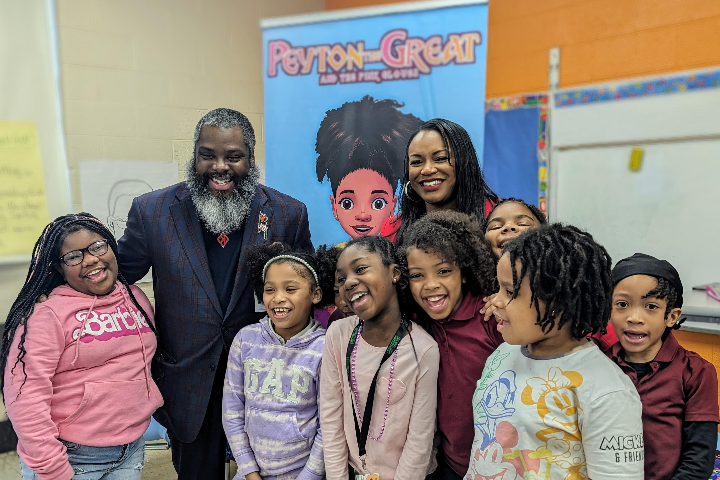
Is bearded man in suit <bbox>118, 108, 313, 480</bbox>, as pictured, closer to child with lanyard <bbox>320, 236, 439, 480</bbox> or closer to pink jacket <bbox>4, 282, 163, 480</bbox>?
pink jacket <bbox>4, 282, 163, 480</bbox>

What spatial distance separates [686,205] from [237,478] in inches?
114

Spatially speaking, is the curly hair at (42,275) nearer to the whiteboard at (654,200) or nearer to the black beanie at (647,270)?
the black beanie at (647,270)

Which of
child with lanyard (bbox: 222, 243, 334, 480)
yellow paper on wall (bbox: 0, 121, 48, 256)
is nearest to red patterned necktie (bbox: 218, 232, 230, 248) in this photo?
child with lanyard (bbox: 222, 243, 334, 480)

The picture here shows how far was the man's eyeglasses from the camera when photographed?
171cm

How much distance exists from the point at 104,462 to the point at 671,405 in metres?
1.74

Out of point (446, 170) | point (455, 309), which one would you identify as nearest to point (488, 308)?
point (455, 309)

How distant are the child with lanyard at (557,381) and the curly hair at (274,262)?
0.73m

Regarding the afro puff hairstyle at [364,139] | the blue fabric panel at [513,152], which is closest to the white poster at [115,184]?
the afro puff hairstyle at [364,139]

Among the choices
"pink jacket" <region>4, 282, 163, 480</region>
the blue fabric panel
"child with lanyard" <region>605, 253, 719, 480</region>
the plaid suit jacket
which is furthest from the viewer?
the blue fabric panel

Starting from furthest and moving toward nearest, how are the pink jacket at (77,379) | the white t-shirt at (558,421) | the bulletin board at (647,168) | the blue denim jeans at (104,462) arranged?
the bulletin board at (647,168)
the blue denim jeans at (104,462)
the pink jacket at (77,379)
the white t-shirt at (558,421)

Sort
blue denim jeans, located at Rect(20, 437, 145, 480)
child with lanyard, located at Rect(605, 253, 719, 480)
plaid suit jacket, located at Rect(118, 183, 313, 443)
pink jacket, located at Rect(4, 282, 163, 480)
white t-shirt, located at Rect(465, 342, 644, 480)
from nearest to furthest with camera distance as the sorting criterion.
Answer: white t-shirt, located at Rect(465, 342, 644, 480)
child with lanyard, located at Rect(605, 253, 719, 480)
pink jacket, located at Rect(4, 282, 163, 480)
blue denim jeans, located at Rect(20, 437, 145, 480)
plaid suit jacket, located at Rect(118, 183, 313, 443)

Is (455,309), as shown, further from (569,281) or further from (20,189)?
(20,189)

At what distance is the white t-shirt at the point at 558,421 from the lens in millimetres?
1068

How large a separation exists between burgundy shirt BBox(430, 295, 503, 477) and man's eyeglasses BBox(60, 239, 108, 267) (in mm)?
1191
